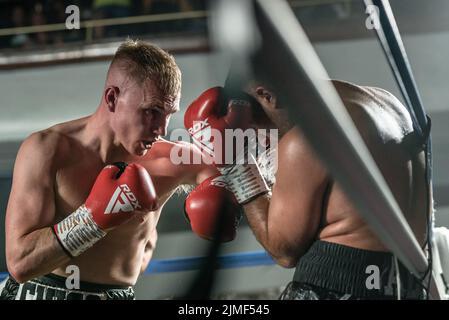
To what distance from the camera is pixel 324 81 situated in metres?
0.73

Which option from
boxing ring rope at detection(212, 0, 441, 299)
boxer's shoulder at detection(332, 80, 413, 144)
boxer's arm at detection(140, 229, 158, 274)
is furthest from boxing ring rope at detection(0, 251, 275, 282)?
boxing ring rope at detection(212, 0, 441, 299)

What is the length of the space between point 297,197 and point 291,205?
0.06 feet

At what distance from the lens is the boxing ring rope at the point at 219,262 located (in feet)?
5.68

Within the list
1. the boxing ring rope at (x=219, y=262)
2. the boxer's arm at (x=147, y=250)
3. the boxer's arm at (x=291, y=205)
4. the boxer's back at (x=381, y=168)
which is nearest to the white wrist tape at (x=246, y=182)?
the boxer's arm at (x=291, y=205)

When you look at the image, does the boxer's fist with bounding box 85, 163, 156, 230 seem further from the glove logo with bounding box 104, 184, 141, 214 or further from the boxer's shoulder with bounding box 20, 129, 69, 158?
the boxer's shoulder with bounding box 20, 129, 69, 158

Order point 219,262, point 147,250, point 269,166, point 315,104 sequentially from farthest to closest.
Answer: point 219,262, point 147,250, point 269,166, point 315,104

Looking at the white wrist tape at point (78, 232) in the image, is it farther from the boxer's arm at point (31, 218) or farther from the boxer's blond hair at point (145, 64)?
the boxer's blond hair at point (145, 64)

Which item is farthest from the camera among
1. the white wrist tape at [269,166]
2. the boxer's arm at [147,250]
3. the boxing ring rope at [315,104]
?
the boxer's arm at [147,250]

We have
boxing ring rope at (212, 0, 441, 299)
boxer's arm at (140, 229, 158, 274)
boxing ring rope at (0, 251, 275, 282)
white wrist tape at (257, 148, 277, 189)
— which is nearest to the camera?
boxing ring rope at (212, 0, 441, 299)

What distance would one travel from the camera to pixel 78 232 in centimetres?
113

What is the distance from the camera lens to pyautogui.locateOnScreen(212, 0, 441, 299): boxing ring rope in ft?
2.01

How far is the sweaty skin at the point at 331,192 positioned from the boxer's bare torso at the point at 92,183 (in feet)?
0.67

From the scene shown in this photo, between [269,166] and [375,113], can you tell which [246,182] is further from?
[375,113]

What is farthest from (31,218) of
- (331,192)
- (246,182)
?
(331,192)
